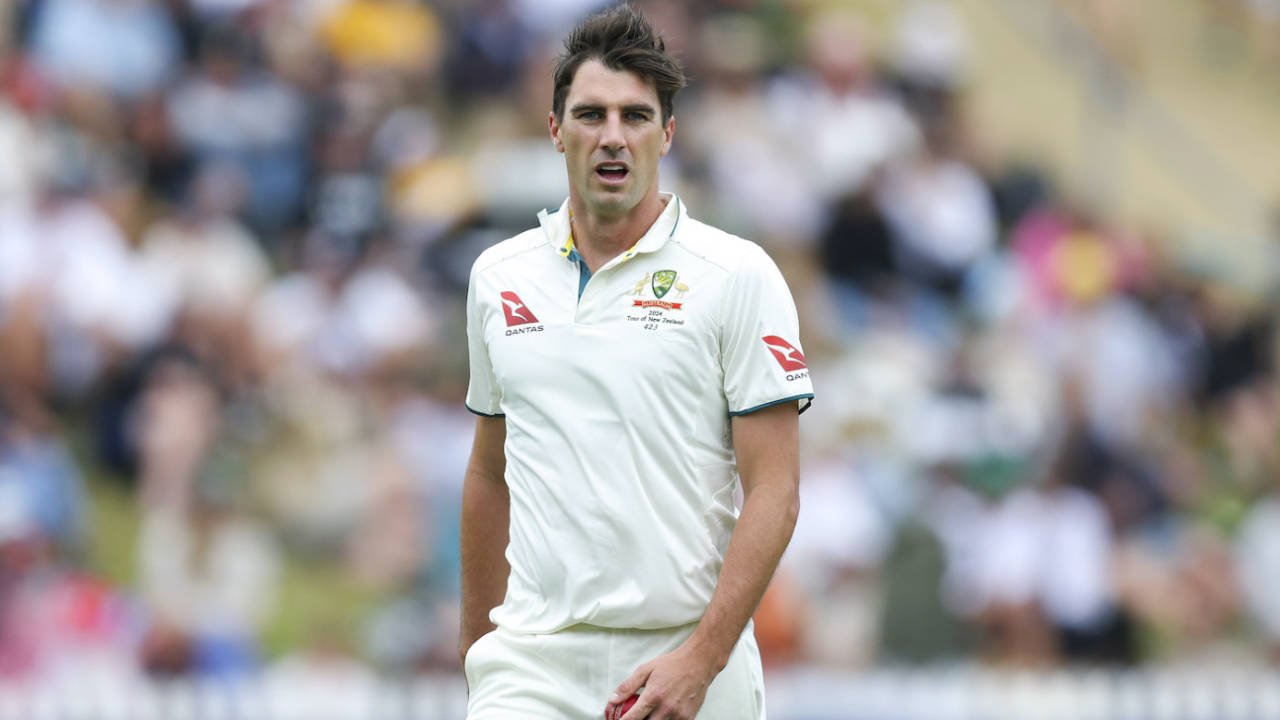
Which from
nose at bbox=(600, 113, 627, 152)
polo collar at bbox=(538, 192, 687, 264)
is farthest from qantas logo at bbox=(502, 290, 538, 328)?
nose at bbox=(600, 113, 627, 152)

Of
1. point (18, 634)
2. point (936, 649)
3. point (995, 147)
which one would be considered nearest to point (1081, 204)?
point (995, 147)

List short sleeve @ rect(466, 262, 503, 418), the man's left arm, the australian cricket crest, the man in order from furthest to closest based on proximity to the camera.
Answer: short sleeve @ rect(466, 262, 503, 418), the australian cricket crest, the man, the man's left arm

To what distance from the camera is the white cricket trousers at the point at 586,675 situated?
4.53 metres

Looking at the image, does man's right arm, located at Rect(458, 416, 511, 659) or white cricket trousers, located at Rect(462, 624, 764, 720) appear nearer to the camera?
white cricket trousers, located at Rect(462, 624, 764, 720)

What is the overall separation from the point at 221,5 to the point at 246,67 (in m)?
0.75

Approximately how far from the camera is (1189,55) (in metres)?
19.6

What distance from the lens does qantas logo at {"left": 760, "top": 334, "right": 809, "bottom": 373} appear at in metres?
4.50

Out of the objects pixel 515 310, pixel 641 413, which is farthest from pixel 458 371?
pixel 641 413

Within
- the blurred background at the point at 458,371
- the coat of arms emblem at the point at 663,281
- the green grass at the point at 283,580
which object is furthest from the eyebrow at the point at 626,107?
the green grass at the point at 283,580

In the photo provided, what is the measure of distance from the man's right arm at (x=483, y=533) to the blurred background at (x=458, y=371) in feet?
18.9

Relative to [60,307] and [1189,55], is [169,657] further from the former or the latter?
[1189,55]

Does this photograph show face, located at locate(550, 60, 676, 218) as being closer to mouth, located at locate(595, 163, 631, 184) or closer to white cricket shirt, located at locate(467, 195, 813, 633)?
mouth, located at locate(595, 163, 631, 184)

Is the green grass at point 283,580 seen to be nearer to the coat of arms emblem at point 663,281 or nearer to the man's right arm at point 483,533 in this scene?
the man's right arm at point 483,533

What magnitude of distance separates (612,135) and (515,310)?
508mm
